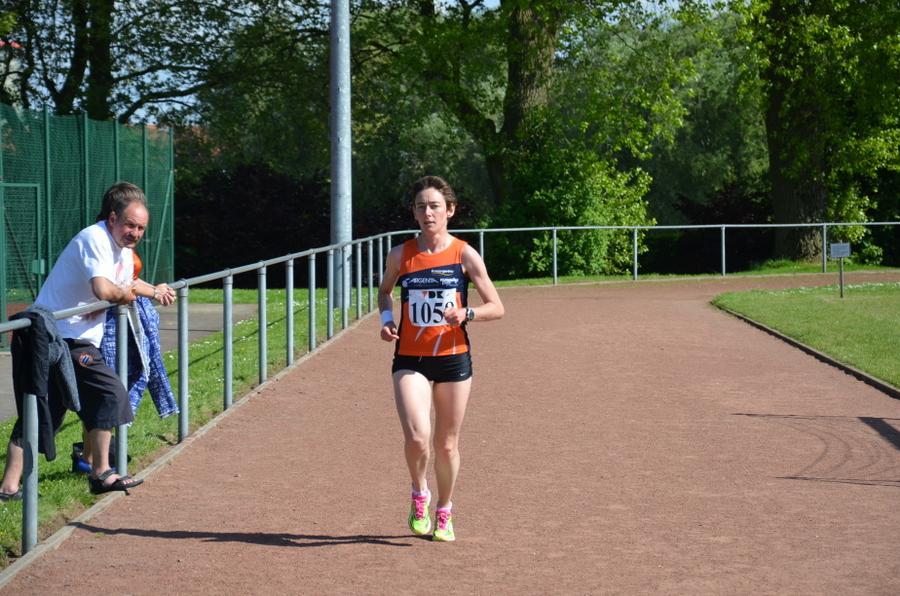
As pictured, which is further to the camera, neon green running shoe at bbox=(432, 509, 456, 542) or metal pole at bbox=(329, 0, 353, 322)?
metal pole at bbox=(329, 0, 353, 322)

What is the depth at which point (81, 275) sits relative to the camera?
7.15m

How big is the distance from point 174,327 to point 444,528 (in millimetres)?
12203

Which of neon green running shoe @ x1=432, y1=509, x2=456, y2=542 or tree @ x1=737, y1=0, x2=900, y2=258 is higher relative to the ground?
tree @ x1=737, y1=0, x2=900, y2=258

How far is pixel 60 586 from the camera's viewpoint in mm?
5715

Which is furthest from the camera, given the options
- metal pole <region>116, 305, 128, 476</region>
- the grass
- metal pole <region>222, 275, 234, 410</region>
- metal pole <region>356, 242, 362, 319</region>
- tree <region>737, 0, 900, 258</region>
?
tree <region>737, 0, 900, 258</region>

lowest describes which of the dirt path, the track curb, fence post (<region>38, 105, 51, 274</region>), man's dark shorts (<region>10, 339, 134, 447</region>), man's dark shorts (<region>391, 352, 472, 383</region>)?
the dirt path

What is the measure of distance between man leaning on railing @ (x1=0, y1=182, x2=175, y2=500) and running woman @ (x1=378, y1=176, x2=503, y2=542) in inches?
54.7

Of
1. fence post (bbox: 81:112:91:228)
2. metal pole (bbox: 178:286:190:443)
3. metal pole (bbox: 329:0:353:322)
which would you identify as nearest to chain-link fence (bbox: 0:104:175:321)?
fence post (bbox: 81:112:91:228)

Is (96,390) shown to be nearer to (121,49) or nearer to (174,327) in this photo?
(174,327)

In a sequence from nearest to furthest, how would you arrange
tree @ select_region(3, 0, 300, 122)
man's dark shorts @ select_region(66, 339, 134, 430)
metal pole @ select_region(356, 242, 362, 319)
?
1. man's dark shorts @ select_region(66, 339, 134, 430)
2. metal pole @ select_region(356, 242, 362, 319)
3. tree @ select_region(3, 0, 300, 122)

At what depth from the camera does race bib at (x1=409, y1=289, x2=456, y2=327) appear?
6.55 metres

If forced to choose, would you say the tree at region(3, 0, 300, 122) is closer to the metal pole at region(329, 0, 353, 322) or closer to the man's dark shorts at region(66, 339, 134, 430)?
the metal pole at region(329, 0, 353, 322)

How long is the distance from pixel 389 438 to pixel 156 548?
3.25 meters

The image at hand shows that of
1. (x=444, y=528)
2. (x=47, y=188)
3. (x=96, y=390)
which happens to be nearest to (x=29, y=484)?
(x=96, y=390)
